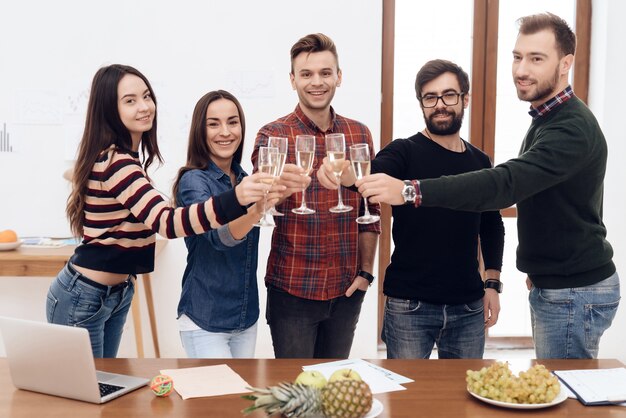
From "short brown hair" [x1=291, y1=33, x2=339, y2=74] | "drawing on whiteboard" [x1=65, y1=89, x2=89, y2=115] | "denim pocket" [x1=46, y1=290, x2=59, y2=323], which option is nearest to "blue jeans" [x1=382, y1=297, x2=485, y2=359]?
"short brown hair" [x1=291, y1=33, x2=339, y2=74]

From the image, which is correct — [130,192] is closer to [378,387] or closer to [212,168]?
[212,168]

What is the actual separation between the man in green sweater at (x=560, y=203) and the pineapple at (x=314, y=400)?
79 centimetres

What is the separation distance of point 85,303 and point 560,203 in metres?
1.57

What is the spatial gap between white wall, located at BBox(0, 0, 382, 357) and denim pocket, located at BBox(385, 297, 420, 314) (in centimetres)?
171

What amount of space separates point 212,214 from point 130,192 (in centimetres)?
29

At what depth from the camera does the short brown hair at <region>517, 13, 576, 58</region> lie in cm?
215

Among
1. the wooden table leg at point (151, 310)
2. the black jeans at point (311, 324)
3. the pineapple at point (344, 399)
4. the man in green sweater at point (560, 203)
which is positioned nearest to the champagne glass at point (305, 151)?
the man in green sweater at point (560, 203)

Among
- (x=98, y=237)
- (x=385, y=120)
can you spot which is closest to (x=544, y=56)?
(x=98, y=237)

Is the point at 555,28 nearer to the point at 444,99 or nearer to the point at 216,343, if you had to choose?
the point at 444,99

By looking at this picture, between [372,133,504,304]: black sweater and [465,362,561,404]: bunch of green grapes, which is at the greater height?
[372,133,504,304]: black sweater

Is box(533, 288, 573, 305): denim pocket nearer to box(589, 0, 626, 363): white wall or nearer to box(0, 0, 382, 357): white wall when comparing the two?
box(0, 0, 382, 357): white wall

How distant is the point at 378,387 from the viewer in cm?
162

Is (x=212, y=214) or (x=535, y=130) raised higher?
(x=535, y=130)

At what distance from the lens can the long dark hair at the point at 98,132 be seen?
7.00 feet
